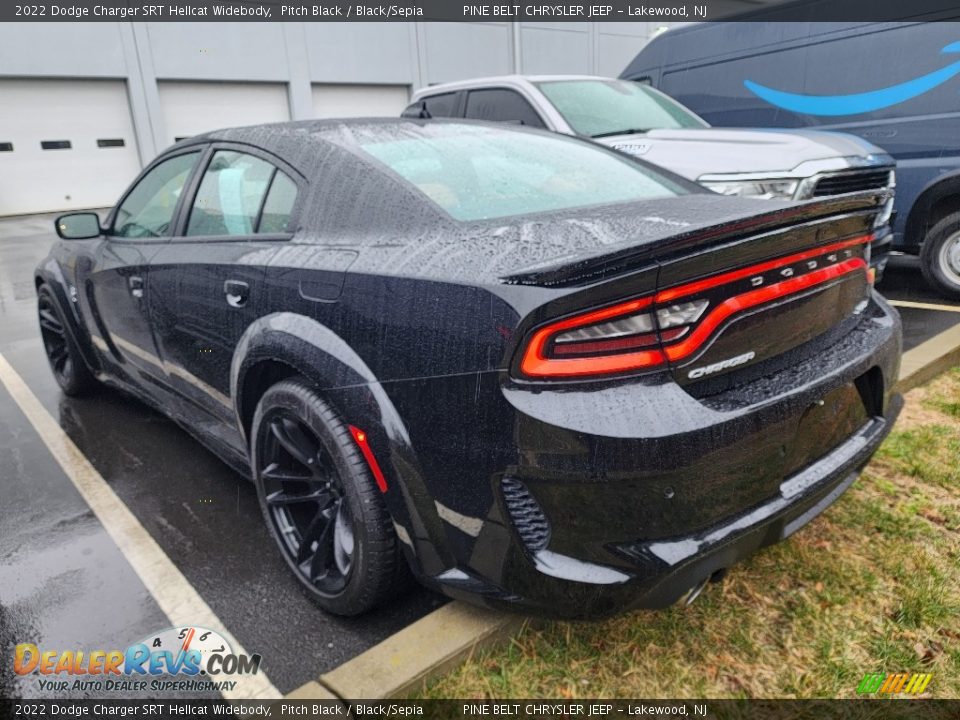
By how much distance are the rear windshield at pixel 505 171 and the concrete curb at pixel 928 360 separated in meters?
1.94

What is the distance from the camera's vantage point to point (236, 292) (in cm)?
247

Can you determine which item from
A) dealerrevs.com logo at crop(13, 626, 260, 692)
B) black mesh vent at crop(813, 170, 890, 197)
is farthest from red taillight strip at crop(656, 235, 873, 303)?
black mesh vent at crop(813, 170, 890, 197)

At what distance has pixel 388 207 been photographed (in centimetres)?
215

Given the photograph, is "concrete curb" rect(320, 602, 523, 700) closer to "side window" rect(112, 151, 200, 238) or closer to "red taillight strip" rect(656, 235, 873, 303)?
"red taillight strip" rect(656, 235, 873, 303)

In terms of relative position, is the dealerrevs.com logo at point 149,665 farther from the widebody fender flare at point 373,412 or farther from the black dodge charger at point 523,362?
the widebody fender flare at point 373,412

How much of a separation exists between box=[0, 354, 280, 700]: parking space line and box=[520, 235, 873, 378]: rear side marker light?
3.99ft

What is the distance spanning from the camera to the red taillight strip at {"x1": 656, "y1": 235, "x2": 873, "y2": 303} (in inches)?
64.5

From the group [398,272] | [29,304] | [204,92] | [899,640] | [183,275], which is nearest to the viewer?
[398,272]

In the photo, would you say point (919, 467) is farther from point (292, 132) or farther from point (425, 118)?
point (292, 132)

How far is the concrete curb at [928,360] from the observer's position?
3701 millimetres

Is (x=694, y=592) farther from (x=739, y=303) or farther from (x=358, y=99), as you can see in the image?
(x=358, y=99)

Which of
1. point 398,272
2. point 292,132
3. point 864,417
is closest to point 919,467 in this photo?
point 864,417

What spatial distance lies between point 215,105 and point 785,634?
69.2 feet

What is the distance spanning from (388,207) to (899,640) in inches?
76.0
